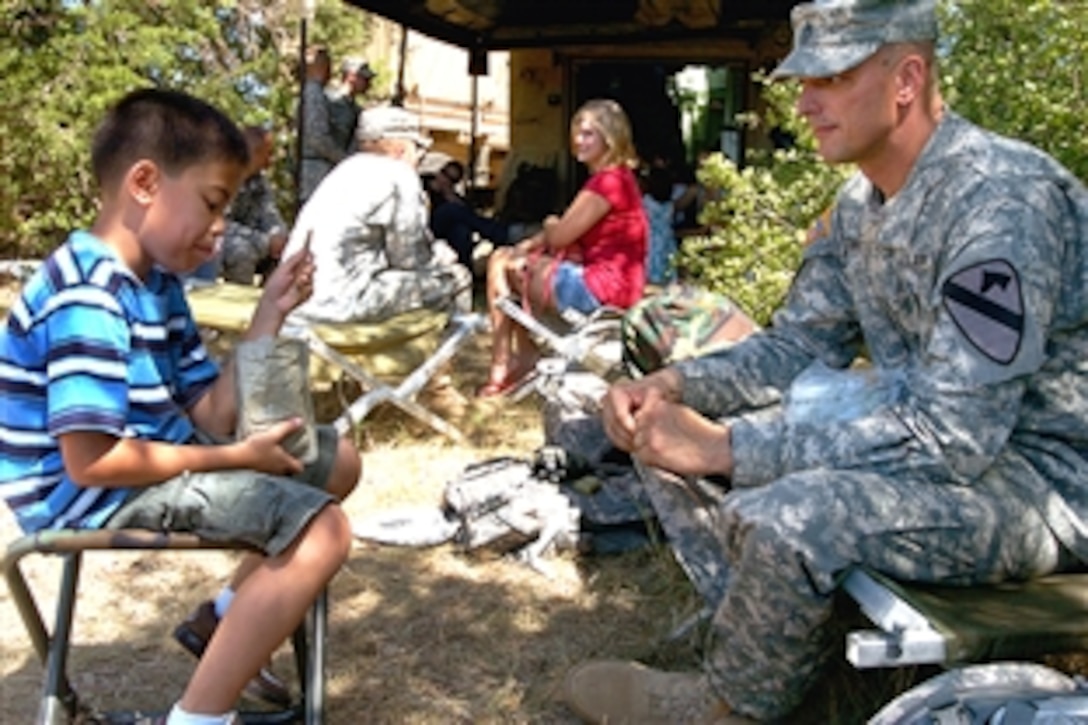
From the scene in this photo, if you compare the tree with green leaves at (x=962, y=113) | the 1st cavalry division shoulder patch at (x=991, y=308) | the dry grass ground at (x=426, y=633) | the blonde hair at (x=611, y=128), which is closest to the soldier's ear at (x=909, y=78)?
the 1st cavalry division shoulder patch at (x=991, y=308)

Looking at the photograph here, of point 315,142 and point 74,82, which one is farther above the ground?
point 74,82

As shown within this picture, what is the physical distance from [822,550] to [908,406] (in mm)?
309

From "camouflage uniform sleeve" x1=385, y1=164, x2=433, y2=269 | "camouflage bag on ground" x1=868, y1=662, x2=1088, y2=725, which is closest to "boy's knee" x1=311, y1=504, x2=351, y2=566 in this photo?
"camouflage bag on ground" x1=868, y1=662, x2=1088, y2=725

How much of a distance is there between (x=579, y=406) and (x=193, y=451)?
93.5 inches

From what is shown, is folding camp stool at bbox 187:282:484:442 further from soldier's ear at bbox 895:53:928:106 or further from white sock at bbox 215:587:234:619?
soldier's ear at bbox 895:53:928:106

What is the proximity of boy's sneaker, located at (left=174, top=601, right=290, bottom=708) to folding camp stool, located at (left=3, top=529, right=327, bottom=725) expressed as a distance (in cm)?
25

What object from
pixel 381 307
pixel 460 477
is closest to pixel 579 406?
pixel 460 477

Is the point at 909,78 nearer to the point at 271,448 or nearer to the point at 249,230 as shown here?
the point at 271,448

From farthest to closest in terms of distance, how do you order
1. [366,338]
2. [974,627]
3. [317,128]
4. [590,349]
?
[317,128]
[366,338]
[590,349]
[974,627]

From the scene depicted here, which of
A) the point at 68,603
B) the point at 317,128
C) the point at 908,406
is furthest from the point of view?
the point at 317,128

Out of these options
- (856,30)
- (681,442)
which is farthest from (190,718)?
(856,30)

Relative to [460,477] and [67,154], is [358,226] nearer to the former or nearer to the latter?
[460,477]

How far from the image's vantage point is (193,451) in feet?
7.87

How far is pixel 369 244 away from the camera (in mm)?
5684
